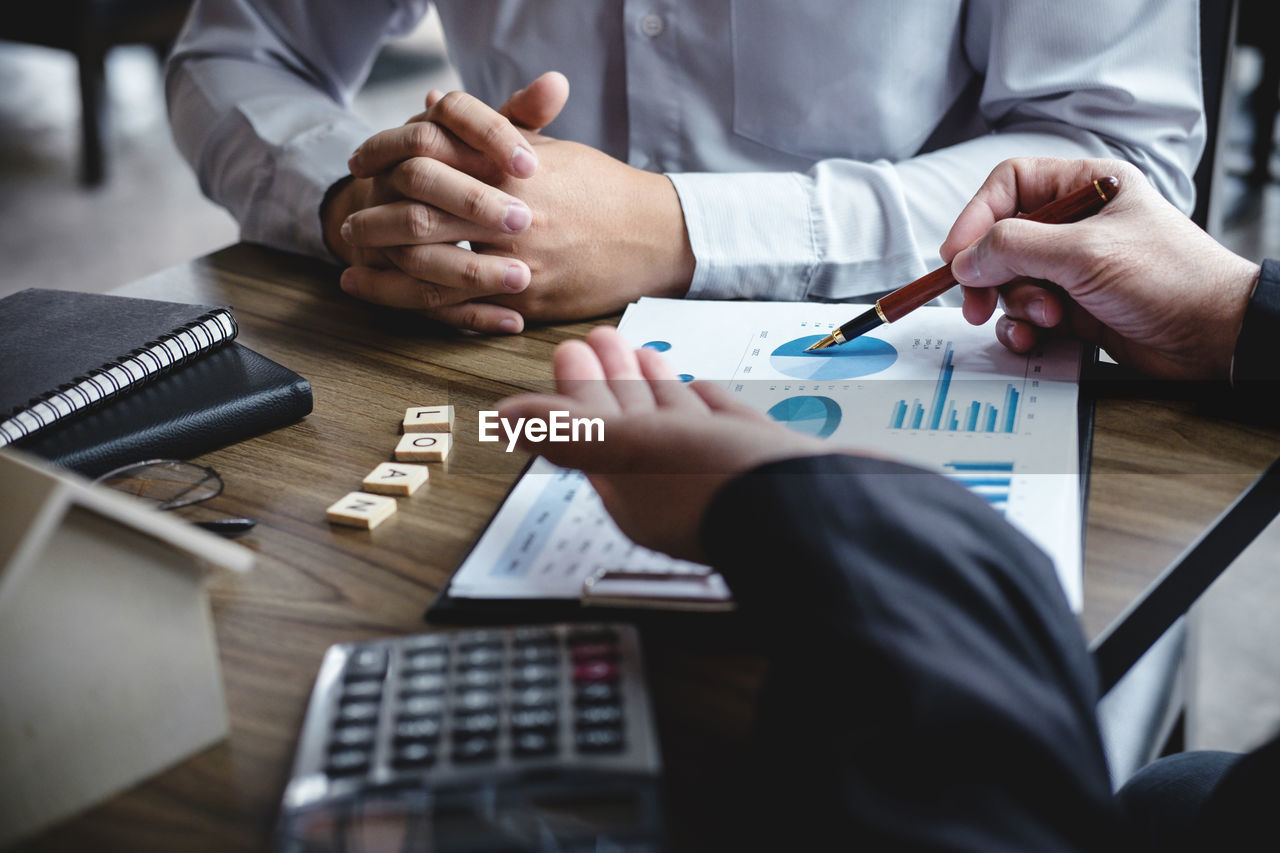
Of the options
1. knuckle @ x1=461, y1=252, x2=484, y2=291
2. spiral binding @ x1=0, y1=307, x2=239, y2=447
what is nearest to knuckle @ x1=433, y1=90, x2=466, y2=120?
knuckle @ x1=461, y1=252, x2=484, y2=291

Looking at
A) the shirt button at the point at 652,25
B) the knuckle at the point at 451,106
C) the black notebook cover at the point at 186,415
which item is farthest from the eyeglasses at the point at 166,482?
the shirt button at the point at 652,25

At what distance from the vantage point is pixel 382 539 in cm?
51

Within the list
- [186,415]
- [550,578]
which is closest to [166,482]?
[186,415]

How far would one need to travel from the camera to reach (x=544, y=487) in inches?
21.4

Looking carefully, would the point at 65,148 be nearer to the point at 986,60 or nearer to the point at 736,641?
the point at 986,60

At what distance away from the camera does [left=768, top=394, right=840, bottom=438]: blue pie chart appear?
0.57 metres

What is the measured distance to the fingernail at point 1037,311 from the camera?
0.64 m

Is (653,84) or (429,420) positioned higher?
(653,84)

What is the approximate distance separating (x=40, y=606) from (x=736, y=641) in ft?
0.88

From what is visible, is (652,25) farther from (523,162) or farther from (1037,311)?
(1037,311)

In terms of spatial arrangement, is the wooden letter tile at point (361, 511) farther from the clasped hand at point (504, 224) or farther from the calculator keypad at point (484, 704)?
the clasped hand at point (504, 224)

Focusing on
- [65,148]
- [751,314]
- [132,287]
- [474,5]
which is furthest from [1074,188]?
[65,148]

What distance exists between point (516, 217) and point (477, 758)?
1.50 feet

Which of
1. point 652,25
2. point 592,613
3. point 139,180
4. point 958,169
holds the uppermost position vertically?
point 652,25
